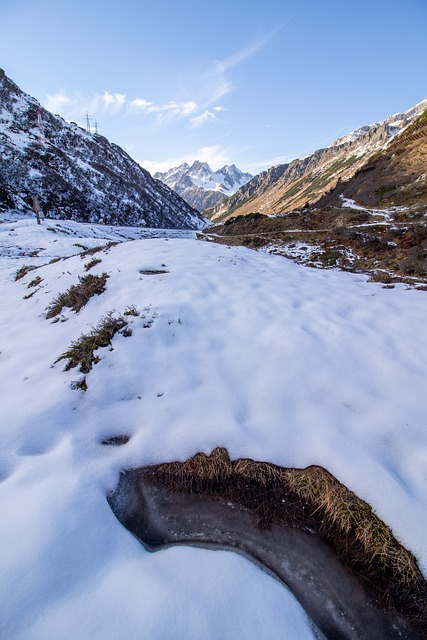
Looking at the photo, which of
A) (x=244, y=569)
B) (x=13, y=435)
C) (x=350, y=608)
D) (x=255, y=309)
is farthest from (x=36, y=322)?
(x=350, y=608)

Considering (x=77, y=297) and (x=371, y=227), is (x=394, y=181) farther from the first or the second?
(x=77, y=297)

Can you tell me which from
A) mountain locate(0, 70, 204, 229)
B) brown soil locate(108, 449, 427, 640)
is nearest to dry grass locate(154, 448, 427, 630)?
brown soil locate(108, 449, 427, 640)

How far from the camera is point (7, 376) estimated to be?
4914mm

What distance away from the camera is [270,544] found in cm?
279

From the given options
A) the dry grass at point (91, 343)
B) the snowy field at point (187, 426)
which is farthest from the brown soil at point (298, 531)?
the dry grass at point (91, 343)

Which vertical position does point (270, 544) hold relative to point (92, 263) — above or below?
below

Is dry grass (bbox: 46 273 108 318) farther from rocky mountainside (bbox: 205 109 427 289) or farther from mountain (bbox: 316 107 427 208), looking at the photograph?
mountain (bbox: 316 107 427 208)

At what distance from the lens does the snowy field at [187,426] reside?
2.21m

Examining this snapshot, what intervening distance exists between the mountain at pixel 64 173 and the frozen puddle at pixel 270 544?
161ft

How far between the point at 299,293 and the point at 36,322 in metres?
6.69

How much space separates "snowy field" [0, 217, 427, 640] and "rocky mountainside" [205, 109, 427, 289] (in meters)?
5.52

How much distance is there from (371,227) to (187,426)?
25.7 metres

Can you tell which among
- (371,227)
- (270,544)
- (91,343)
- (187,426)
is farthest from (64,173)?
(270,544)

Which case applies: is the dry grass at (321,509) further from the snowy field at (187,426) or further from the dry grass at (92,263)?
the dry grass at (92,263)
